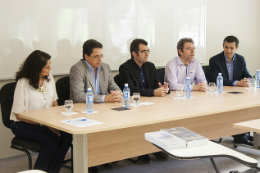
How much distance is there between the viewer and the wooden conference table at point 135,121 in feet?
7.40

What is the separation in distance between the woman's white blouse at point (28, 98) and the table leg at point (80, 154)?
79 cm

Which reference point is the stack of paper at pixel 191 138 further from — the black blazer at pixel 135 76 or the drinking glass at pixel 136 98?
the black blazer at pixel 135 76

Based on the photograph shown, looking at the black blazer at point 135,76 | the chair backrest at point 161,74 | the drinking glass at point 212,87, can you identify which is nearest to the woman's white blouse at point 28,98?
the black blazer at point 135,76

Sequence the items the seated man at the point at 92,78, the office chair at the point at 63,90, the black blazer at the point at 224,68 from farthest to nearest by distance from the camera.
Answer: the black blazer at the point at 224,68 < the office chair at the point at 63,90 < the seated man at the point at 92,78

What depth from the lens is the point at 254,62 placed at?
20.4ft

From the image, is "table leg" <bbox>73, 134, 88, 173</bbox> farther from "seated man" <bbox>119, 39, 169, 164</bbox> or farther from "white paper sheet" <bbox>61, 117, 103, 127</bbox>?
"seated man" <bbox>119, 39, 169, 164</bbox>

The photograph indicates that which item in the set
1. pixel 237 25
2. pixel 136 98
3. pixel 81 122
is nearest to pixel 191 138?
pixel 81 122

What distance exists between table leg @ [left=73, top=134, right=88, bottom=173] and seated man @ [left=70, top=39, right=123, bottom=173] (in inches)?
34.6

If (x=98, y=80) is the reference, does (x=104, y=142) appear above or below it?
below

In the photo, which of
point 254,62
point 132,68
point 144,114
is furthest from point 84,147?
point 254,62

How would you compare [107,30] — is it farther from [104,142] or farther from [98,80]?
[104,142]

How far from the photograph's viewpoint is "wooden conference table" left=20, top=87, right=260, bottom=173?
226cm

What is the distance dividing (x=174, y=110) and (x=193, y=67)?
1760 mm

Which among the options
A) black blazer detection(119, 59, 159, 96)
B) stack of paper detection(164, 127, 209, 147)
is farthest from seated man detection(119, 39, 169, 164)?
stack of paper detection(164, 127, 209, 147)
